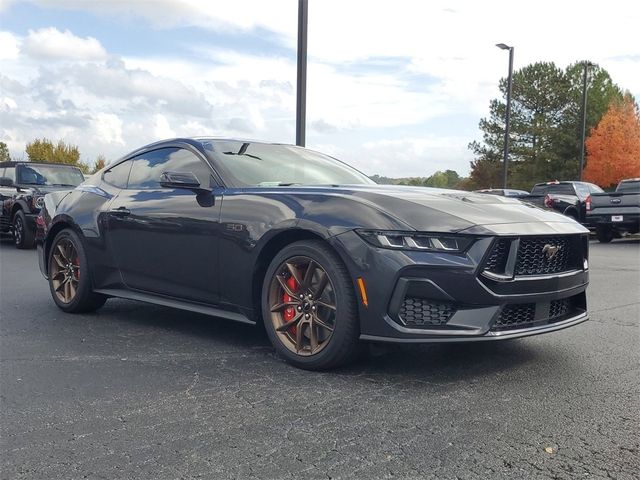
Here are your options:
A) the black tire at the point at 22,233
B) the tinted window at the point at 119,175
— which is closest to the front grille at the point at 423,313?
the tinted window at the point at 119,175

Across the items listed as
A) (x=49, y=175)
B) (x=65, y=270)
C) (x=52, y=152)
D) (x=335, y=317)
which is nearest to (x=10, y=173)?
(x=49, y=175)

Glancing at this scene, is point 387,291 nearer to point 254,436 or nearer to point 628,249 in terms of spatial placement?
point 254,436

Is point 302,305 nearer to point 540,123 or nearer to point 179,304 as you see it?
point 179,304

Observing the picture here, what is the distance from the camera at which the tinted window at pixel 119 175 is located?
18.8 ft

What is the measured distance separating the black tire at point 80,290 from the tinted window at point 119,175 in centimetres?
56

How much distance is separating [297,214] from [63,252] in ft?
9.32

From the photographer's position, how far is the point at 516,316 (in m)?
3.91

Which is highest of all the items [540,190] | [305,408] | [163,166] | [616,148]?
[616,148]

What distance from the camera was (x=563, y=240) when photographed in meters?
4.16

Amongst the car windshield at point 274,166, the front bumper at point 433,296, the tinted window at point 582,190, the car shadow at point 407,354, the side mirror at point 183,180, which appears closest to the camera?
the front bumper at point 433,296

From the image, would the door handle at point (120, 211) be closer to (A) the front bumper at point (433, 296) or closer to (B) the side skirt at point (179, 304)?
(B) the side skirt at point (179, 304)

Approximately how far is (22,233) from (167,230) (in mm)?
8993

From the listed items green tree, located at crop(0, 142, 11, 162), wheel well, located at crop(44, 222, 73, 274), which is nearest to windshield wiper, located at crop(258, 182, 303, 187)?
wheel well, located at crop(44, 222, 73, 274)

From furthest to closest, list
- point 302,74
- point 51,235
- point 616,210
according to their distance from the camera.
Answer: point 616,210
point 302,74
point 51,235
